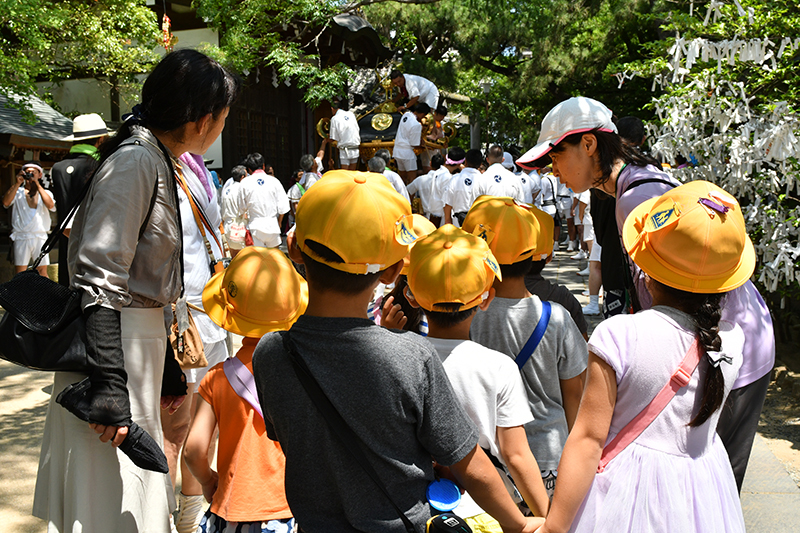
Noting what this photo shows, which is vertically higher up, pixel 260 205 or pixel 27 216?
pixel 260 205

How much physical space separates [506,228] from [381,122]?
39.4 ft

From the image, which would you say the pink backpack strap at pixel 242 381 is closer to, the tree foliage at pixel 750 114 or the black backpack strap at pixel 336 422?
the black backpack strap at pixel 336 422

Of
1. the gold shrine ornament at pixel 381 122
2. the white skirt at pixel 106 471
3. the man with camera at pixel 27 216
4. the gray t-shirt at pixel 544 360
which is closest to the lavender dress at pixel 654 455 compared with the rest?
the gray t-shirt at pixel 544 360

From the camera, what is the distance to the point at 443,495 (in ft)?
4.99

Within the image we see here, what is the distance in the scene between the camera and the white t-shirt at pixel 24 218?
29.8ft

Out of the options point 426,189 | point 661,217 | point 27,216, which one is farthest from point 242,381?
point 426,189

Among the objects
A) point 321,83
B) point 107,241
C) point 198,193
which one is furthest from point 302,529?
point 321,83

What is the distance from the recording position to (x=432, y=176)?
37.2 ft

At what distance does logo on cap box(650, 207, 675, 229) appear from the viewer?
70.6 inches

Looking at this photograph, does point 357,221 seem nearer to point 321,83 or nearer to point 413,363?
point 413,363

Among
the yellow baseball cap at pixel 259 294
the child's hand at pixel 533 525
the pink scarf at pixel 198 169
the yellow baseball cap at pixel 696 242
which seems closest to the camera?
the child's hand at pixel 533 525

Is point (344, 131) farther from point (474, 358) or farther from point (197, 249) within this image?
point (474, 358)

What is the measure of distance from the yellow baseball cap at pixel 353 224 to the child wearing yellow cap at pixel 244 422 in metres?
0.64

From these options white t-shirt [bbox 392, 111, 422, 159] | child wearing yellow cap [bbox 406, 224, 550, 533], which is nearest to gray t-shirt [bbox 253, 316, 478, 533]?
child wearing yellow cap [bbox 406, 224, 550, 533]
